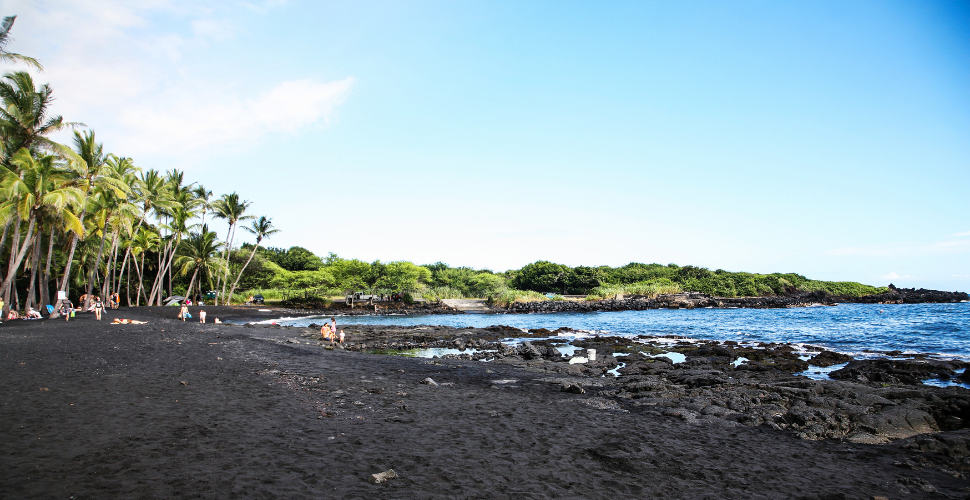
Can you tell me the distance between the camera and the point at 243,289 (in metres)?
70.4

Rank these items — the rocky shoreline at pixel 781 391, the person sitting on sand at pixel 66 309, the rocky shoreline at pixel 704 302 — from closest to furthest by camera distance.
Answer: the rocky shoreline at pixel 781 391, the person sitting on sand at pixel 66 309, the rocky shoreline at pixel 704 302

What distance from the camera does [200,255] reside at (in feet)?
174

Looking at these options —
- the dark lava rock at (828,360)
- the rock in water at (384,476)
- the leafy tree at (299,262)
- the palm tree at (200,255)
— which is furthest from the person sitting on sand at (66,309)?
the leafy tree at (299,262)

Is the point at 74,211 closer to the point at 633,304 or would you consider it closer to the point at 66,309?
the point at 66,309

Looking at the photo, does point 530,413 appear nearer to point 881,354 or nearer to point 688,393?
point 688,393

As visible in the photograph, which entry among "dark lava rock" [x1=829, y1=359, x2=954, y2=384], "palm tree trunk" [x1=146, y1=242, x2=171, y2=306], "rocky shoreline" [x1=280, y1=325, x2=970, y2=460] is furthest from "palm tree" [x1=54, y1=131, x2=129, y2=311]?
"dark lava rock" [x1=829, y1=359, x2=954, y2=384]

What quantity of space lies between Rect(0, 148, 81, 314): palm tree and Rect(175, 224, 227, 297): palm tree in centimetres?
2220

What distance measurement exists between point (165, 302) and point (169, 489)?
183 ft

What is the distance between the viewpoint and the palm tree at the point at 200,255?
52.7 m

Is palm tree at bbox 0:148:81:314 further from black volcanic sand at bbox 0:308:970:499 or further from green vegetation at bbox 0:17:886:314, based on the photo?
black volcanic sand at bbox 0:308:970:499

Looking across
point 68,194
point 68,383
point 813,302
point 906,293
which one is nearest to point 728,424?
point 68,383

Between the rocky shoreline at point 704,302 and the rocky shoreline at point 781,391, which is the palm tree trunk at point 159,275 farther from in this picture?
the rocky shoreline at point 704,302

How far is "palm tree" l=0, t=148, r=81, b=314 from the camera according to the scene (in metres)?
26.1

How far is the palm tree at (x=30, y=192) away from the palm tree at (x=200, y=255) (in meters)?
22.2
